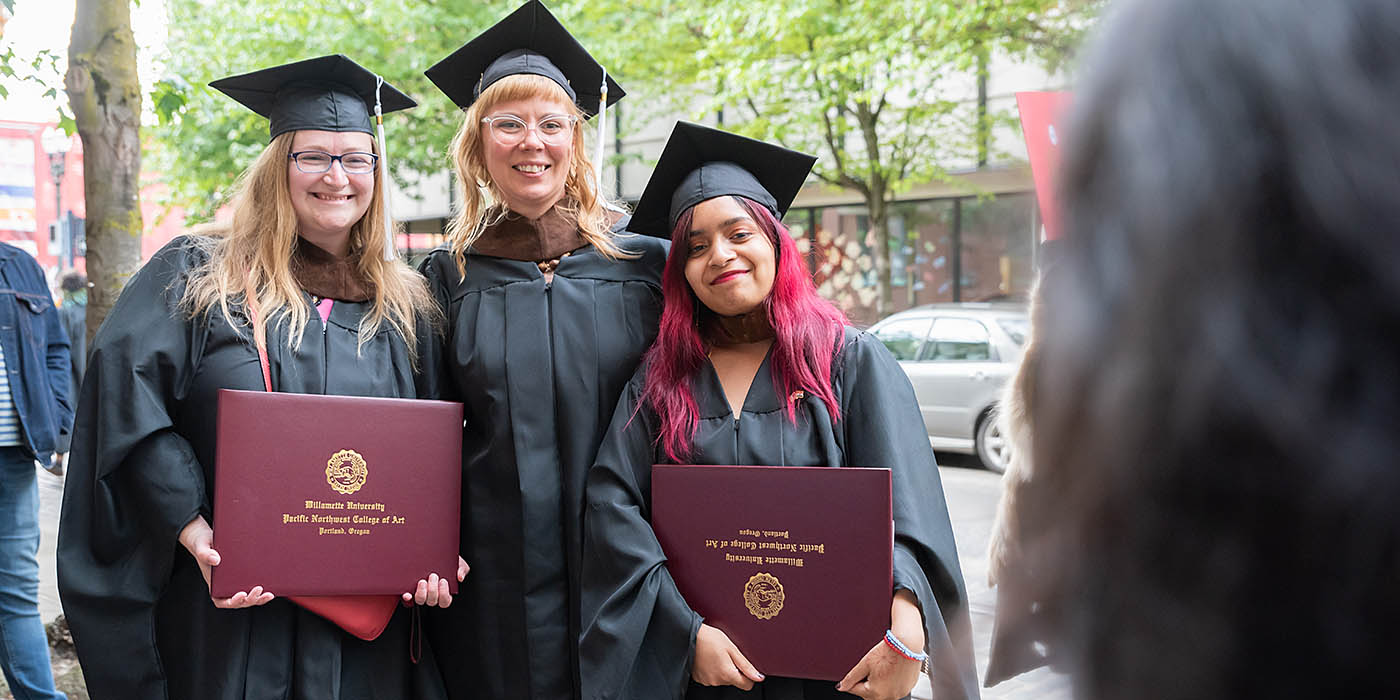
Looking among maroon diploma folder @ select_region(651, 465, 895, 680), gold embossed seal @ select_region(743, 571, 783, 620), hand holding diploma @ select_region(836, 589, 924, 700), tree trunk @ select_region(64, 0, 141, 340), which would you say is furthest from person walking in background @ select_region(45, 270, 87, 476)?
hand holding diploma @ select_region(836, 589, 924, 700)

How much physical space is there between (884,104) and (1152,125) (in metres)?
13.4

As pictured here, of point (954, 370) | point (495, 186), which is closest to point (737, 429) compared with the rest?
point (495, 186)

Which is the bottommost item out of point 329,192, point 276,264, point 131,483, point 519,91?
point 131,483

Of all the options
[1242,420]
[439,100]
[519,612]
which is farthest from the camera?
[439,100]

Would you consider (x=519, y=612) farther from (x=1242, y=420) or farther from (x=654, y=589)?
(x=1242, y=420)

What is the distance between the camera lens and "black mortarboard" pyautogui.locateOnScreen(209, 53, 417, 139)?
114 inches

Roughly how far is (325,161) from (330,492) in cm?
93

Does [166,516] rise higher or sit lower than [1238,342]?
lower

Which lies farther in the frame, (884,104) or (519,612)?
(884,104)

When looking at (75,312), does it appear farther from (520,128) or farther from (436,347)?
(520,128)

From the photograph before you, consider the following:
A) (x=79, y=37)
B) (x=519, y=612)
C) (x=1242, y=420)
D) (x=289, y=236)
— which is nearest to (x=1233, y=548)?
(x=1242, y=420)

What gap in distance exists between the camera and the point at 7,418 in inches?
150

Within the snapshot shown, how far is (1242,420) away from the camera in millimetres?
534

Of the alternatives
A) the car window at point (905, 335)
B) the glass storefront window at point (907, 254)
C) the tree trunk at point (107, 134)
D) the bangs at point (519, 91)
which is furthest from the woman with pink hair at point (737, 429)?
the glass storefront window at point (907, 254)
